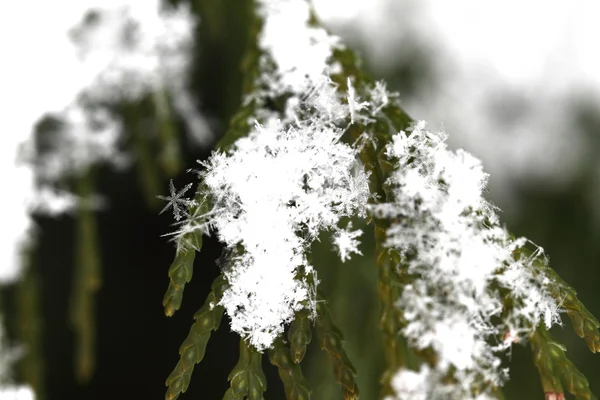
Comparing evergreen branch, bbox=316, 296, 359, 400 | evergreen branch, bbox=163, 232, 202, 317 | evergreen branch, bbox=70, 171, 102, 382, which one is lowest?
evergreen branch, bbox=70, 171, 102, 382

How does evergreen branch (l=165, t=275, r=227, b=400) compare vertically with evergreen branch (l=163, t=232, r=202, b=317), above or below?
below

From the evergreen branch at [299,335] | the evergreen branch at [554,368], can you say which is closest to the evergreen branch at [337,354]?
the evergreen branch at [299,335]

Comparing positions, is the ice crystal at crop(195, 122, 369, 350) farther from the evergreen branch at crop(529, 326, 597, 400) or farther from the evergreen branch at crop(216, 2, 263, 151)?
the evergreen branch at crop(529, 326, 597, 400)

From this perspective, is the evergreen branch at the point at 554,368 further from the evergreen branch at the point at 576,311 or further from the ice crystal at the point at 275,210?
the ice crystal at the point at 275,210

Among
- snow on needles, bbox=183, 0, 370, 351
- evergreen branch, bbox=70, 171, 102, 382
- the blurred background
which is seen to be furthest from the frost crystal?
evergreen branch, bbox=70, 171, 102, 382

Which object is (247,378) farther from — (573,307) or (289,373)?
(573,307)

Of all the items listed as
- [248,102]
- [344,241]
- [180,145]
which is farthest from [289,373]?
[180,145]
